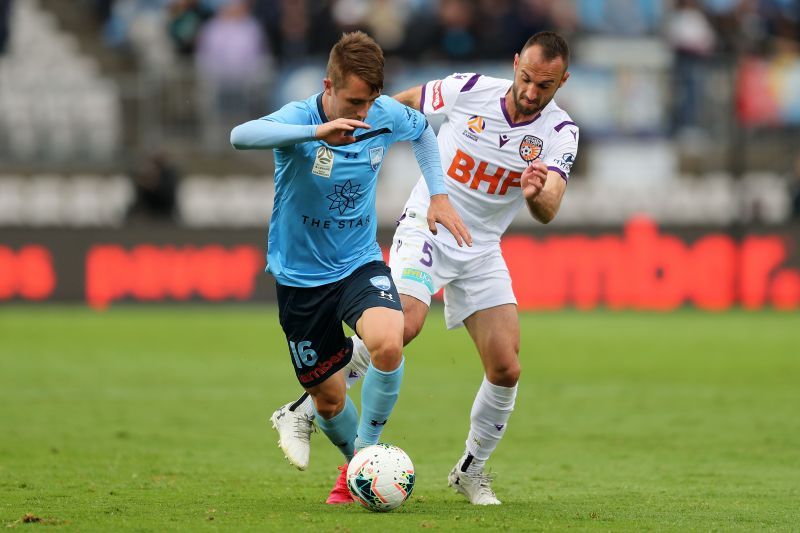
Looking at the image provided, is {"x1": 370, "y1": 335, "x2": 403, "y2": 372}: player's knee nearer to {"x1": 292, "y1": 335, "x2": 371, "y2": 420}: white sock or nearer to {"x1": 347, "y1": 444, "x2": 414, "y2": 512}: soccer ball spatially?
{"x1": 347, "y1": 444, "x2": 414, "y2": 512}: soccer ball

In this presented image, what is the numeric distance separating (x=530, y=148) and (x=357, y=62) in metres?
1.61

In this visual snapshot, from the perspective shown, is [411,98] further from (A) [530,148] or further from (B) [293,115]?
(B) [293,115]

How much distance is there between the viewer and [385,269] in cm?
741

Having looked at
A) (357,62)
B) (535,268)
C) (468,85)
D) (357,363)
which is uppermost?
(357,62)

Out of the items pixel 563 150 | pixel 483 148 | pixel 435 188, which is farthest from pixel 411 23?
pixel 435 188

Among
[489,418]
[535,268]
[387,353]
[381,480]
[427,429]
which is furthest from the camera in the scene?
[535,268]

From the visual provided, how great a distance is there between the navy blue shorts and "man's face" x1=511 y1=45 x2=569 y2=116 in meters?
1.26

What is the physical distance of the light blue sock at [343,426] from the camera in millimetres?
7582

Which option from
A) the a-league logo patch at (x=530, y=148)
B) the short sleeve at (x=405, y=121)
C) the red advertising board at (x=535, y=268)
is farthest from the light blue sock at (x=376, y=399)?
the red advertising board at (x=535, y=268)

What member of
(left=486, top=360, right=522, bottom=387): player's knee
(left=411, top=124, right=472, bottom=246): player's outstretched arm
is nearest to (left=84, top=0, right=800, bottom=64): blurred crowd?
(left=411, top=124, right=472, bottom=246): player's outstretched arm

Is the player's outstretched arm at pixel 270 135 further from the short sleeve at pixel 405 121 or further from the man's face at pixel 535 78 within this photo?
the man's face at pixel 535 78

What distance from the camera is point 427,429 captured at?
35.6 ft

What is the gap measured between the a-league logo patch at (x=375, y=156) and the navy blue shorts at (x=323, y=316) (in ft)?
1.73

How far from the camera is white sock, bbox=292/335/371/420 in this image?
7.82 metres
